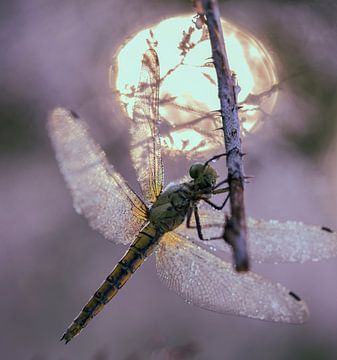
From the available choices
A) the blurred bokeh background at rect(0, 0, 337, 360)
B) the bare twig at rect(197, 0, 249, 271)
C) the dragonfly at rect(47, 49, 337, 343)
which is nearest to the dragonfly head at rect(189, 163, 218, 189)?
the dragonfly at rect(47, 49, 337, 343)

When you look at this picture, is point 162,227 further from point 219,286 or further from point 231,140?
point 231,140

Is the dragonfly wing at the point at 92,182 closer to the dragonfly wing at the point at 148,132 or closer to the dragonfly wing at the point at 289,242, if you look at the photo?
the dragonfly wing at the point at 148,132

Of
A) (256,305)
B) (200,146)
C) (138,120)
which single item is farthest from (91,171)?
(200,146)

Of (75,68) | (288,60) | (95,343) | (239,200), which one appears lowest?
(95,343)

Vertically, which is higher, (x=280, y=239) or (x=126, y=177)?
(x=280, y=239)

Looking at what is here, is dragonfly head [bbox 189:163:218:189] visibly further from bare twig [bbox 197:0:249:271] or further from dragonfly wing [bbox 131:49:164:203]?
bare twig [bbox 197:0:249:271]

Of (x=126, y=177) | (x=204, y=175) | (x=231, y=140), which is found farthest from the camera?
(x=126, y=177)

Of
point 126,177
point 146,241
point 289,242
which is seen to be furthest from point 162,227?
point 126,177

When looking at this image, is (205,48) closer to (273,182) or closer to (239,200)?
(273,182)
